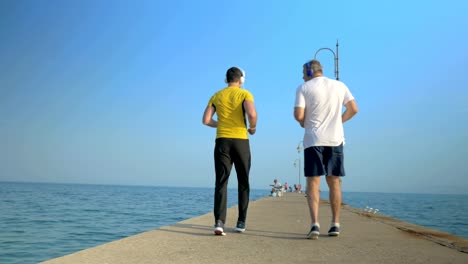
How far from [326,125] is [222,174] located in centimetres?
163

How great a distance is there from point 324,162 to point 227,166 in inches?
54.6

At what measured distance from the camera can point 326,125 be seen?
533cm

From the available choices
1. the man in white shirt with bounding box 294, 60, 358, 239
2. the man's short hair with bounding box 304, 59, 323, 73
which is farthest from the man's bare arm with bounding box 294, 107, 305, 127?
the man's short hair with bounding box 304, 59, 323, 73

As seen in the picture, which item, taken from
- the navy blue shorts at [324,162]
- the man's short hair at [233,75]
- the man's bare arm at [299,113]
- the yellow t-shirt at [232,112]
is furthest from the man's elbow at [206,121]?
the navy blue shorts at [324,162]

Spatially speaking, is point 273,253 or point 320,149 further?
point 320,149

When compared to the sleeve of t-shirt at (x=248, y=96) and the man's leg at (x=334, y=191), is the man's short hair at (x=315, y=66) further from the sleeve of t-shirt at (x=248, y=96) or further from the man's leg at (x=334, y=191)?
the man's leg at (x=334, y=191)

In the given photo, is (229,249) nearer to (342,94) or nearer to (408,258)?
(408,258)

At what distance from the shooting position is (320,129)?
209 inches

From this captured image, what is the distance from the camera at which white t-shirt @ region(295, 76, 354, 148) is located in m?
5.30

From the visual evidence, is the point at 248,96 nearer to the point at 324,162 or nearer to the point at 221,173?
the point at 221,173

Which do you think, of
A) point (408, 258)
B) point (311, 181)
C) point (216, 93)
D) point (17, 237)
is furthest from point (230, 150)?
point (17, 237)

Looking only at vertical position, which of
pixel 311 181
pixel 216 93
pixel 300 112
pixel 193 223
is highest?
pixel 216 93

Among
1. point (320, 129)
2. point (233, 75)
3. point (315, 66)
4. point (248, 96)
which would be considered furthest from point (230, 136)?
point (315, 66)

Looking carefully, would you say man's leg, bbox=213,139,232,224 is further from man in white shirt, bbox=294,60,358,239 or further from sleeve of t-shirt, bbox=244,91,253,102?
man in white shirt, bbox=294,60,358,239
